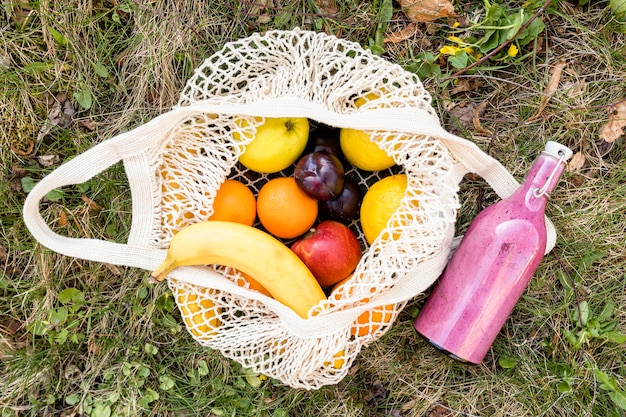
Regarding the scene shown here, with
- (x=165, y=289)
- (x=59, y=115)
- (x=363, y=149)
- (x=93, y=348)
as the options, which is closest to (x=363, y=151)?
(x=363, y=149)

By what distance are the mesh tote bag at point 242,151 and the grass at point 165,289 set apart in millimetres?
213

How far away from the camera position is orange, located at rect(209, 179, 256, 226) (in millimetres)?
1527

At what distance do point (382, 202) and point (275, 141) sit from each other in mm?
342

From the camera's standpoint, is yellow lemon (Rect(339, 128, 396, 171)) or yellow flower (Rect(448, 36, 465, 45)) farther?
yellow flower (Rect(448, 36, 465, 45))

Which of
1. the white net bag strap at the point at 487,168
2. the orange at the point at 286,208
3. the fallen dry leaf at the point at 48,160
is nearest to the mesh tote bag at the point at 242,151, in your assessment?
the white net bag strap at the point at 487,168

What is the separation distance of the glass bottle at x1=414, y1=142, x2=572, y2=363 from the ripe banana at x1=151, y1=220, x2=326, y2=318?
373mm

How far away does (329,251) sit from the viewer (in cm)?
148

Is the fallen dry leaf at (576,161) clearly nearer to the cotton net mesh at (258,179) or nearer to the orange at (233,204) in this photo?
the cotton net mesh at (258,179)

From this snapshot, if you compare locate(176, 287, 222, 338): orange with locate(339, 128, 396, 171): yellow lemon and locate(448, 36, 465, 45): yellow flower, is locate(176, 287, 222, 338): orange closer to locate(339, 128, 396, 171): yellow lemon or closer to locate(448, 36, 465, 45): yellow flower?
locate(339, 128, 396, 171): yellow lemon

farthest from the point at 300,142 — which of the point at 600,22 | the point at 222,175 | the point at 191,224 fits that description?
the point at 600,22

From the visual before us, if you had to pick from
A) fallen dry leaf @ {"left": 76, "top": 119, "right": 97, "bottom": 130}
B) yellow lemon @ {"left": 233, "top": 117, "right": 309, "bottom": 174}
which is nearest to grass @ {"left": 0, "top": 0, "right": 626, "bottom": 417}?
fallen dry leaf @ {"left": 76, "top": 119, "right": 97, "bottom": 130}

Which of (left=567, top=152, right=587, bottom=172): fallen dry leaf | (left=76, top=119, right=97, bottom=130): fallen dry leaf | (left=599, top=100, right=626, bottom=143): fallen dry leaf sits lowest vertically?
(left=76, top=119, right=97, bottom=130): fallen dry leaf

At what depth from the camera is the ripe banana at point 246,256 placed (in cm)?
143

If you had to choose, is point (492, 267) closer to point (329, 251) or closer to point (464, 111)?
point (329, 251)
